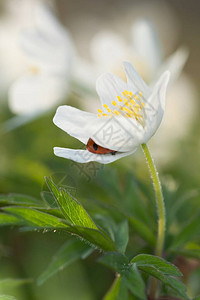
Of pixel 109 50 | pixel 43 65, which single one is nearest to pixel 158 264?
pixel 43 65

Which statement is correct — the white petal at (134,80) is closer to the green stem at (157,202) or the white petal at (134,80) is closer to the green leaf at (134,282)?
the green stem at (157,202)

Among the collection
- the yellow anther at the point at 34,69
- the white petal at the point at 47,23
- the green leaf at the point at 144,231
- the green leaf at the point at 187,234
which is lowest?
the green leaf at the point at 187,234

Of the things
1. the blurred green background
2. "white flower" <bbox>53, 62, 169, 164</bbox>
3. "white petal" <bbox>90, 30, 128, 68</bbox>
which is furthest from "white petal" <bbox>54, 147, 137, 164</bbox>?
"white petal" <bbox>90, 30, 128, 68</bbox>

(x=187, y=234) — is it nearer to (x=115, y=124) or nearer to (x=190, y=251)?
(x=190, y=251)

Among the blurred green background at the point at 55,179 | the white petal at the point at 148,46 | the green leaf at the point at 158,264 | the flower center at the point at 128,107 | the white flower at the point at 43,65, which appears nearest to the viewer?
the green leaf at the point at 158,264

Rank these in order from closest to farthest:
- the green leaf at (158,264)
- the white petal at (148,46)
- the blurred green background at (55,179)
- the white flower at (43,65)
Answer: the green leaf at (158,264), the blurred green background at (55,179), the white flower at (43,65), the white petal at (148,46)

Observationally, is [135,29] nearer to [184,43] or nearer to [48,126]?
[48,126]

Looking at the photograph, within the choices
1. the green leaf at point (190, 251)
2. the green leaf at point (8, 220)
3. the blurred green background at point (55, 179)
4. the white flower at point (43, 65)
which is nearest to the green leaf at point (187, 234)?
the green leaf at point (190, 251)

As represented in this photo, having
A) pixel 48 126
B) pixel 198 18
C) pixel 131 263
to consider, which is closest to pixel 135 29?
pixel 48 126
